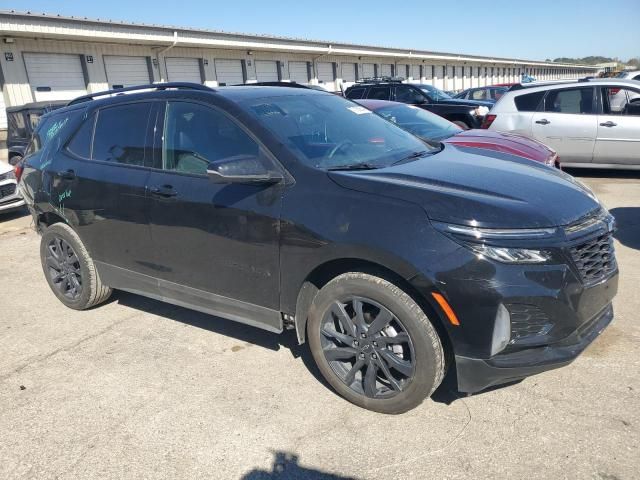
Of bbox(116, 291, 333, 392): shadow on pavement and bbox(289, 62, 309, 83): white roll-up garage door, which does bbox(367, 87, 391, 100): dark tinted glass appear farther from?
bbox(289, 62, 309, 83): white roll-up garage door

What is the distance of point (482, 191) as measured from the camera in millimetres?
2619

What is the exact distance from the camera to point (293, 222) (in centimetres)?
282

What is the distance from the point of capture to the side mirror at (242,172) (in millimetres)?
2777

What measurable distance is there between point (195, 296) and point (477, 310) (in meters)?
1.93

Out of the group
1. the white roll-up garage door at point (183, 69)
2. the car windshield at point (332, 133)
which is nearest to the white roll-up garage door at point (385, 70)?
the white roll-up garage door at point (183, 69)

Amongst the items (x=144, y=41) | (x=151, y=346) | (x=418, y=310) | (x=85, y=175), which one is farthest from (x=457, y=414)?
(x=144, y=41)

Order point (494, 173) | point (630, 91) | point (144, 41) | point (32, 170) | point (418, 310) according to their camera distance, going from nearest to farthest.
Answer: point (418, 310) < point (494, 173) < point (32, 170) < point (630, 91) < point (144, 41)

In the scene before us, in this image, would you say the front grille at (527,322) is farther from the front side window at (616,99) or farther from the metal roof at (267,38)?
the metal roof at (267,38)

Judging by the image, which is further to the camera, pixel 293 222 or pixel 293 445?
pixel 293 222

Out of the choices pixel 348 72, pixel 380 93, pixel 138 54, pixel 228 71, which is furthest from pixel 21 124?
pixel 348 72

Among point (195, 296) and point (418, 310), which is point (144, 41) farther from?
point (418, 310)

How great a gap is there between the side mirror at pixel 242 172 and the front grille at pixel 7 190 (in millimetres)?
7160

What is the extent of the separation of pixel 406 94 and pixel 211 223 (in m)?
11.1

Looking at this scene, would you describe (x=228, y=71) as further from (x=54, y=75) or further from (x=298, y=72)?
(x=54, y=75)
